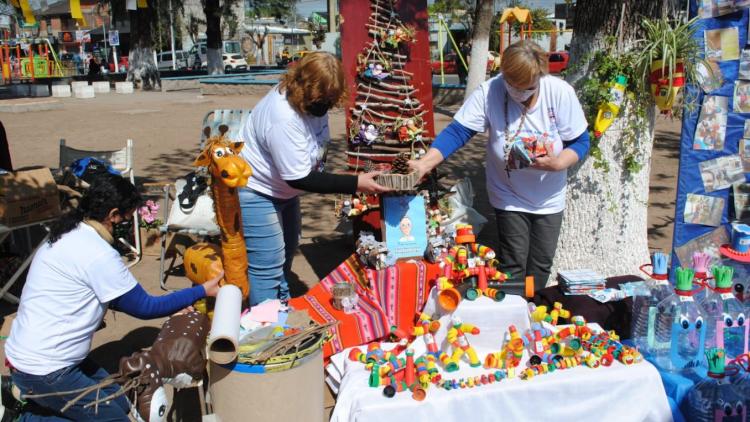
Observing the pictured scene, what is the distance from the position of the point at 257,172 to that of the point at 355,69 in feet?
5.67

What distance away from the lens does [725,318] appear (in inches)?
124

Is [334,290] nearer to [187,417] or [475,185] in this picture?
[187,417]

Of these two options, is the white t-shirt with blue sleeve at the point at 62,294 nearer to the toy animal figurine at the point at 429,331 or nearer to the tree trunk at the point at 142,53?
the toy animal figurine at the point at 429,331

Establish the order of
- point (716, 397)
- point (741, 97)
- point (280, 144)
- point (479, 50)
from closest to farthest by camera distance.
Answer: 1. point (716, 397)
2. point (280, 144)
3. point (741, 97)
4. point (479, 50)

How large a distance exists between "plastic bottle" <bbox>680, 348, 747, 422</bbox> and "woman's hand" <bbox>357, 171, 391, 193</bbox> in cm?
174

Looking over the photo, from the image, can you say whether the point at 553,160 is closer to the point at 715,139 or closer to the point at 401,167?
the point at 401,167

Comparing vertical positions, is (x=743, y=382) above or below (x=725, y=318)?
below

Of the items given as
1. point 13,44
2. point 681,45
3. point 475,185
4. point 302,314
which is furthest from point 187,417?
point 13,44

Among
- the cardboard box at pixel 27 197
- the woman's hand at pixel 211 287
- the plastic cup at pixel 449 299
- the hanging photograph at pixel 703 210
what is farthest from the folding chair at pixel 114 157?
the hanging photograph at pixel 703 210

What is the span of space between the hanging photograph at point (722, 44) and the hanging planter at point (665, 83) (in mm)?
206

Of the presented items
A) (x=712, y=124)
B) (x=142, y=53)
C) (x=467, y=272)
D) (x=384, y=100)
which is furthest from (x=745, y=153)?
(x=142, y=53)

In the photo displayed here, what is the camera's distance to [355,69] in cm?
484

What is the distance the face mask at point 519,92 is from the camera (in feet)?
11.0

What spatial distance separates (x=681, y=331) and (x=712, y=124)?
1.35 m
